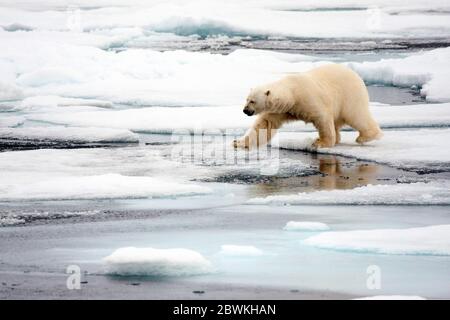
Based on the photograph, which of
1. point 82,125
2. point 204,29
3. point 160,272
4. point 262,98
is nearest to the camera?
point 160,272

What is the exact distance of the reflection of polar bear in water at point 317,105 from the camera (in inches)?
→ 294

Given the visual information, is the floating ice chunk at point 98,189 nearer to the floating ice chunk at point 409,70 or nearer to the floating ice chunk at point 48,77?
the floating ice chunk at point 48,77

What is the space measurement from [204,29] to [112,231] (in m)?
12.1

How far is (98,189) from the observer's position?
586 centimetres

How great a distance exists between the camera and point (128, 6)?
18359mm

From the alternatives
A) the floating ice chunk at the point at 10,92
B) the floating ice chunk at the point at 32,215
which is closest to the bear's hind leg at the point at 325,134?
the floating ice chunk at the point at 32,215

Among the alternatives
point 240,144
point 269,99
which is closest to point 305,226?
point 269,99

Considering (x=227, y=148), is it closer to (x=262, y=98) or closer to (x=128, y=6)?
(x=262, y=98)

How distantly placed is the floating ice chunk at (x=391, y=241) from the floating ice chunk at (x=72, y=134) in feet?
12.5

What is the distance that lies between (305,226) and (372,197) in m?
0.92

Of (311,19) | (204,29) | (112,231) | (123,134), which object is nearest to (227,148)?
(123,134)

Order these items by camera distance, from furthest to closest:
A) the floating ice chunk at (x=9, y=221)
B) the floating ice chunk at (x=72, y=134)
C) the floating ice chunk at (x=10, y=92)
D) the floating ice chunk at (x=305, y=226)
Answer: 1. the floating ice chunk at (x=10, y=92)
2. the floating ice chunk at (x=72, y=134)
3. the floating ice chunk at (x=9, y=221)
4. the floating ice chunk at (x=305, y=226)

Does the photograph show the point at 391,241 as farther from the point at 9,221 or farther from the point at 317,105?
the point at 317,105

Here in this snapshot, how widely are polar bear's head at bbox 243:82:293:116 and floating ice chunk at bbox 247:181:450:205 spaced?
5.43 ft
